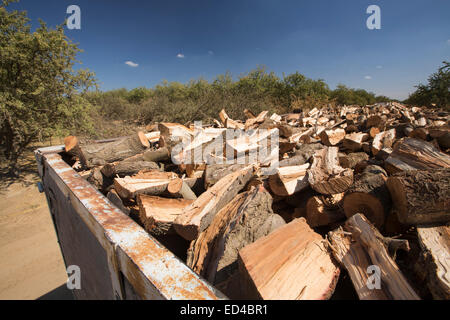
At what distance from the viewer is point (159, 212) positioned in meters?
1.30

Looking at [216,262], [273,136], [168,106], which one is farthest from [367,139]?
[168,106]

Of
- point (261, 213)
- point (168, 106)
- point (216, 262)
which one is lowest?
point (216, 262)

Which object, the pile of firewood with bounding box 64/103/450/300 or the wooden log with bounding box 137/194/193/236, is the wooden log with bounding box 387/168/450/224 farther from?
the wooden log with bounding box 137/194/193/236

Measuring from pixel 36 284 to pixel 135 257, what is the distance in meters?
3.72

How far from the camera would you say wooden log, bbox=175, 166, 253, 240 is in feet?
3.82

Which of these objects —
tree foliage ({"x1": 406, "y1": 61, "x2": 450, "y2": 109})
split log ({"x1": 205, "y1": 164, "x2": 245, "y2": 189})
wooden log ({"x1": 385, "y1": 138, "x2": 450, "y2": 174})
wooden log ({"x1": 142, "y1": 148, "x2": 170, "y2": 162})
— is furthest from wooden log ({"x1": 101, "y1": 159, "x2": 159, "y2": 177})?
tree foliage ({"x1": 406, "y1": 61, "x2": 450, "y2": 109})

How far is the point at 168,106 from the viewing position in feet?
31.8

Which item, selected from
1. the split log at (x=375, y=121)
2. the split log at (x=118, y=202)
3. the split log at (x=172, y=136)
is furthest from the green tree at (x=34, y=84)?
the split log at (x=375, y=121)

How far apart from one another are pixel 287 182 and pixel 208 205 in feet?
2.10

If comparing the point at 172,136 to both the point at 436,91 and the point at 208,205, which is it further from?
the point at 436,91

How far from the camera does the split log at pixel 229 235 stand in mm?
979

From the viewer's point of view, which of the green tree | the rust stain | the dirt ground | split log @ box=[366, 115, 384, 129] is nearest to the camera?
the rust stain

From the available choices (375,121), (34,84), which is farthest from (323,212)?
(34,84)
